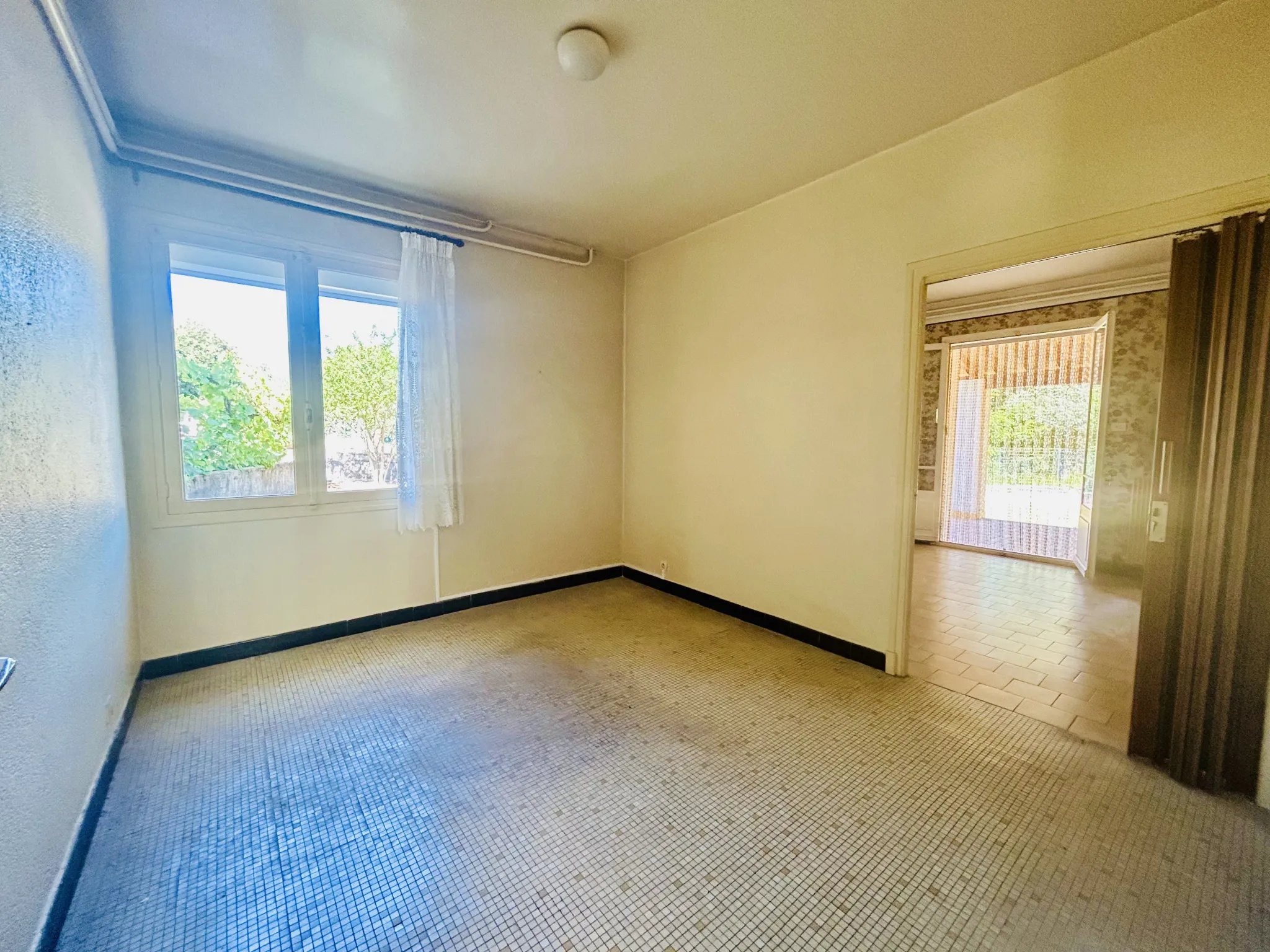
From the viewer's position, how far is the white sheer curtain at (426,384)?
3182 millimetres

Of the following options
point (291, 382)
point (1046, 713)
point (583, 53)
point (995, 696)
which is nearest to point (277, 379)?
point (291, 382)

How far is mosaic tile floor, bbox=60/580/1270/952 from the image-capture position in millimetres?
1320

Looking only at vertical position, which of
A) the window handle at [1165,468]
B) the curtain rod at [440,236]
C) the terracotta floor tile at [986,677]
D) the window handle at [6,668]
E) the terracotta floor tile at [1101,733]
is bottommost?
the terracotta floor tile at [986,677]

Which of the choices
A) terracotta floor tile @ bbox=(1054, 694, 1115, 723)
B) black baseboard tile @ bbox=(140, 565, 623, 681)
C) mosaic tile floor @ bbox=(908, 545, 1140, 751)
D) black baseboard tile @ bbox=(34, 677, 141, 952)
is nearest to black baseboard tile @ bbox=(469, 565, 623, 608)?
black baseboard tile @ bbox=(140, 565, 623, 681)

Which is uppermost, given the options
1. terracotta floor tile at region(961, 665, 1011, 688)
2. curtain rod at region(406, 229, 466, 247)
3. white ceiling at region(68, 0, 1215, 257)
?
white ceiling at region(68, 0, 1215, 257)

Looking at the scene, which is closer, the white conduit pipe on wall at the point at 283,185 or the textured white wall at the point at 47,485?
the textured white wall at the point at 47,485

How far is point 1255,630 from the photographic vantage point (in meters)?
1.73

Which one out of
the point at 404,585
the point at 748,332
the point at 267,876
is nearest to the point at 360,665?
the point at 404,585

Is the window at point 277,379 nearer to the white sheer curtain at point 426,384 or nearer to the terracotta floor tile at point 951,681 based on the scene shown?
the white sheer curtain at point 426,384

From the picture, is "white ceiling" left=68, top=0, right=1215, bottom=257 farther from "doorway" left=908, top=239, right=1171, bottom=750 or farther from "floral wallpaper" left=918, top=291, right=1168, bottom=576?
"floral wallpaper" left=918, top=291, right=1168, bottom=576

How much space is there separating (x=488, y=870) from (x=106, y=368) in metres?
2.60

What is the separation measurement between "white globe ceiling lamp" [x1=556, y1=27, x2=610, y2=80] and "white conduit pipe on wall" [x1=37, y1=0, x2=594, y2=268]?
5.17 feet

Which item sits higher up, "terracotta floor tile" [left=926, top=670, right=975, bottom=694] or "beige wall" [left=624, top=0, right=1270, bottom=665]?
"beige wall" [left=624, top=0, right=1270, bottom=665]

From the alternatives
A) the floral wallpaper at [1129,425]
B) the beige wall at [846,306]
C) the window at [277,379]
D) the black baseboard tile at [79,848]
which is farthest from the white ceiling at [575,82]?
the floral wallpaper at [1129,425]
